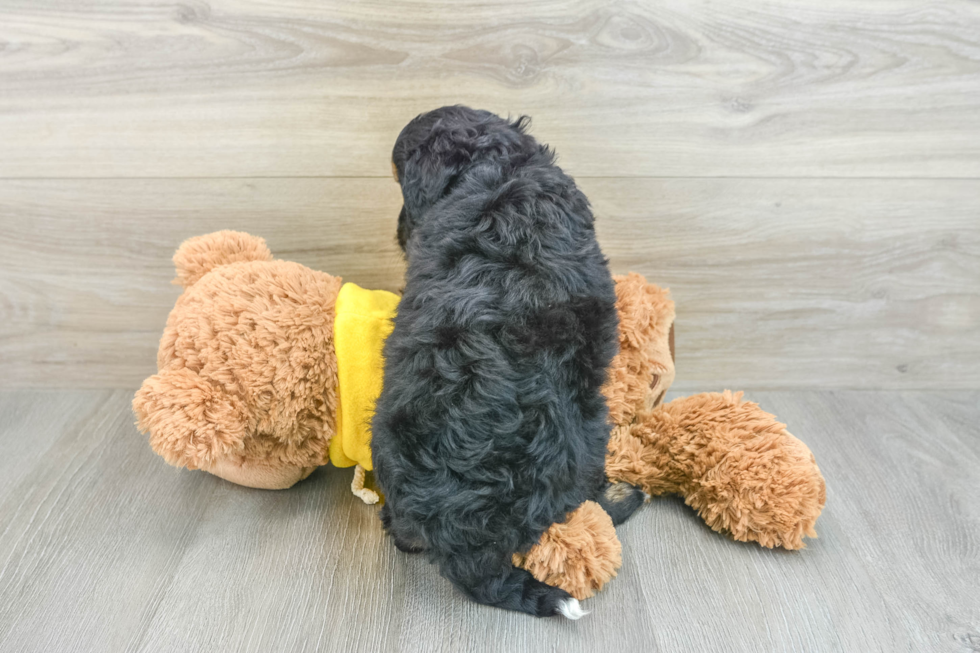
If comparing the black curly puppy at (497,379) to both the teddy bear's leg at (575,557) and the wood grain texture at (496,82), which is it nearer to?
the teddy bear's leg at (575,557)

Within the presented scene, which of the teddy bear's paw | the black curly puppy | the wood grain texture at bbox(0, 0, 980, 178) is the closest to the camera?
the black curly puppy

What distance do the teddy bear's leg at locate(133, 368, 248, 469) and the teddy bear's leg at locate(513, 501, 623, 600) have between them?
0.32 meters

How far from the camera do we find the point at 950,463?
2.89 ft

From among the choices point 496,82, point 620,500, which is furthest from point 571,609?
point 496,82

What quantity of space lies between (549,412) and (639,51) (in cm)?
55

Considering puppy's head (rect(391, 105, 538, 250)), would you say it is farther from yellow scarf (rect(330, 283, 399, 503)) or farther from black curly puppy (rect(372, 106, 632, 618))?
yellow scarf (rect(330, 283, 399, 503))

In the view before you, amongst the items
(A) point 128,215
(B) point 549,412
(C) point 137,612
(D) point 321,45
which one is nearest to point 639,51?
(D) point 321,45

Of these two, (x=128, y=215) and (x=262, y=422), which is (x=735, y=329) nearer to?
(x=262, y=422)

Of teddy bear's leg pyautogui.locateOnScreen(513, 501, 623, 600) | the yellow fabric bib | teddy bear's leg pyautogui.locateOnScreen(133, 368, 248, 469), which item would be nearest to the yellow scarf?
the yellow fabric bib

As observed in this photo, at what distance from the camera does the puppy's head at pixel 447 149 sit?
64 centimetres

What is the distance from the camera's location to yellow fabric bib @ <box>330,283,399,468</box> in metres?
0.71

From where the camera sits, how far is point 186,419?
0.62 m

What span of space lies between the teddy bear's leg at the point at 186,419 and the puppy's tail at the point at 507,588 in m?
0.26

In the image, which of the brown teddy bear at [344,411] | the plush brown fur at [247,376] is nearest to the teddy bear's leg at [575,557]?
the brown teddy bear at [344,411]
